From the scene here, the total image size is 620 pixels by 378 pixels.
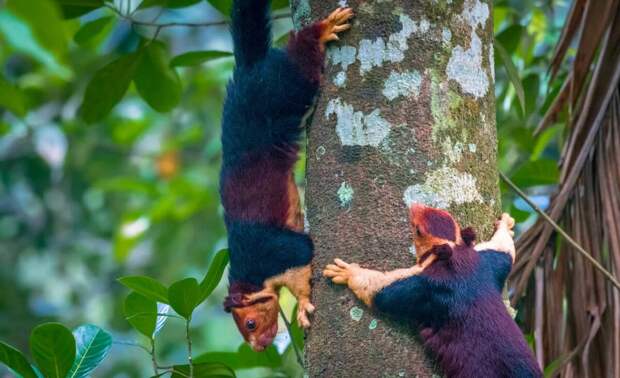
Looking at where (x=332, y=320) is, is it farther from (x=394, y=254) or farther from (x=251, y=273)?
(x=251, y=273)

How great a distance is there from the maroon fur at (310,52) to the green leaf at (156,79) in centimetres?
96

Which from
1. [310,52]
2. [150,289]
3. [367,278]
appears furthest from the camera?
[150,289]

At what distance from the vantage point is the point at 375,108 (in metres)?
1.74

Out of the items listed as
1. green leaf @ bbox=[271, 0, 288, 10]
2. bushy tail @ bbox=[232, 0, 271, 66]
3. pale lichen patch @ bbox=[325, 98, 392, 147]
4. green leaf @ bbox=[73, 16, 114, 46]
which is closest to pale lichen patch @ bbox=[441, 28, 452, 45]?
pale lichen patch @ bbox=[325, 98, 392, 147]

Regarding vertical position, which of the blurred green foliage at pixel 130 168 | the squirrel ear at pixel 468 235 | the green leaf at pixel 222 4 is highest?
the green leaf at pixel 222 4

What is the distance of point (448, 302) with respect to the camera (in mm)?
1596

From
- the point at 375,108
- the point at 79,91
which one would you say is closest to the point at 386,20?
the point at 375,108

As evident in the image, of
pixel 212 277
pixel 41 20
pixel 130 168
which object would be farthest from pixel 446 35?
pixel 130 168

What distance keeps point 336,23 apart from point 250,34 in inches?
17.9

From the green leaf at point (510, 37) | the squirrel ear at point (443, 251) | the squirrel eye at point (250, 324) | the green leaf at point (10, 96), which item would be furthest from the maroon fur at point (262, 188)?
the green leaf at point (510, 37)

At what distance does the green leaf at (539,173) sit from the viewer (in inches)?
95.4

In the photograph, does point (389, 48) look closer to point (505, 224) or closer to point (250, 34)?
point (505, 224)

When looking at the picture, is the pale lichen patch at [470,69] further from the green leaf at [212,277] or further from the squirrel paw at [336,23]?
the green leaf at [212,277]

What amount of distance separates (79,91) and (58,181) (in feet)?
2.29
